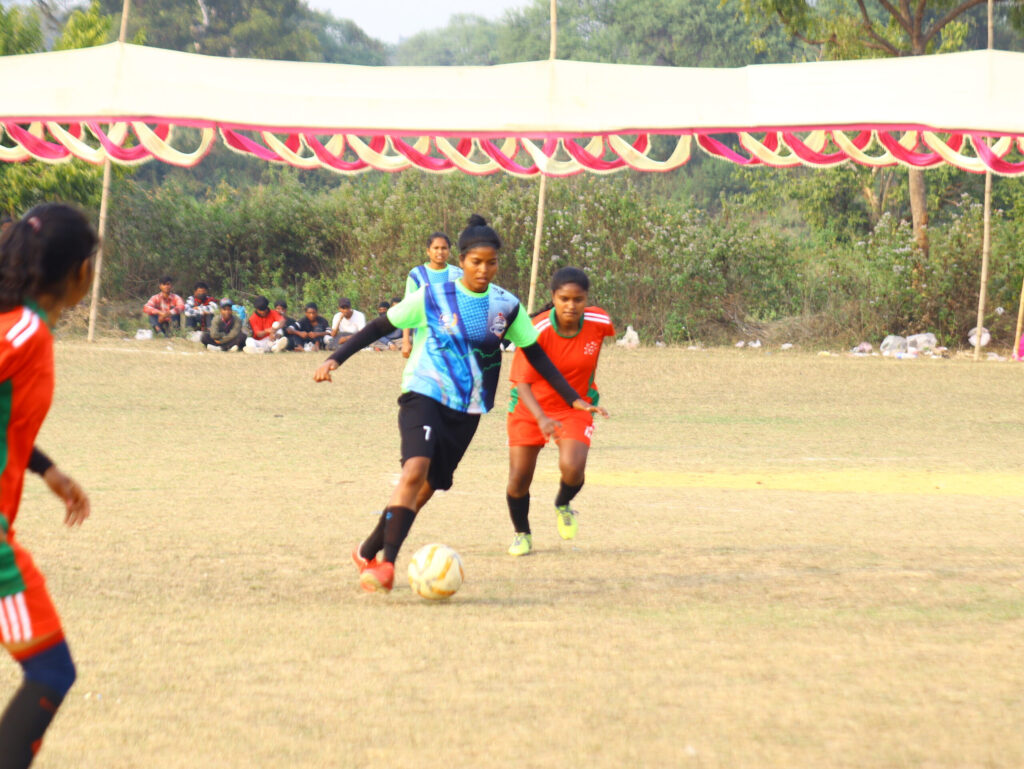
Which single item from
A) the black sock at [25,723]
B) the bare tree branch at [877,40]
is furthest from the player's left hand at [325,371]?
the bare tree branch at [877,40]

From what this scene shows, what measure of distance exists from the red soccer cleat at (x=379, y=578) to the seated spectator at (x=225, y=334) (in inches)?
583

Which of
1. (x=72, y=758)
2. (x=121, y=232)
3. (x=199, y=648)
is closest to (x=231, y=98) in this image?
(x=121, y=232)

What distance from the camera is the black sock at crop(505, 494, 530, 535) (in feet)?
22.6

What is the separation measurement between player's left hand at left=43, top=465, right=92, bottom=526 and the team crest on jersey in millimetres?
2534

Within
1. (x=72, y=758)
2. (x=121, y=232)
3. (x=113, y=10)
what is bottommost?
(x=72, y=758)

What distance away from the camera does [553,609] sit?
548 cm

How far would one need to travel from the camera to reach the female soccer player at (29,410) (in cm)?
288

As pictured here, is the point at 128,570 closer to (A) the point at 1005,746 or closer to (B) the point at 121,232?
(A) the point at 1005,746

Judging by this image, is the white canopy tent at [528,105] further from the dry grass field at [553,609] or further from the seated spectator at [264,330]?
the dry grass field at [553,609]

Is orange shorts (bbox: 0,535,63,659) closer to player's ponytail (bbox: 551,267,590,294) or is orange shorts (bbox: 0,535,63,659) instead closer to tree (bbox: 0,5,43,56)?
player's ponytail (bbox: 551,267,590,294)

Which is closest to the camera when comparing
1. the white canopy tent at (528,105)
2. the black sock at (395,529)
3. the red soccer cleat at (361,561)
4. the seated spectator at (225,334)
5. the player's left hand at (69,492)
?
the player's left hand at (69,492)

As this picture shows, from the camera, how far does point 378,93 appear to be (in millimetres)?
17531

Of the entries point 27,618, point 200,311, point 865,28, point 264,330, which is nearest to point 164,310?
point 200,311

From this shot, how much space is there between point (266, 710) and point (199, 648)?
2.68ft
